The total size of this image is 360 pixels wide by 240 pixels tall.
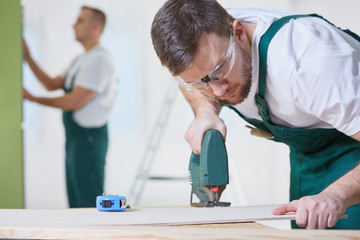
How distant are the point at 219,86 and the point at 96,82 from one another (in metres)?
2.99

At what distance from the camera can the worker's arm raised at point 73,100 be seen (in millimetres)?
4352

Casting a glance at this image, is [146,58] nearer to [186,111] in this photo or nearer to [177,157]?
[186,111]

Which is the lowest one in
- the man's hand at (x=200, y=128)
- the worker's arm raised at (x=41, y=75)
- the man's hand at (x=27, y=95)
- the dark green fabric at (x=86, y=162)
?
the dark green fabric at (x=86, y=162)

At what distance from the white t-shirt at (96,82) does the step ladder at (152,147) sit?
47cm

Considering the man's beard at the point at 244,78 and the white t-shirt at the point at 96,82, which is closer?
the man's beard at the point at 244,78

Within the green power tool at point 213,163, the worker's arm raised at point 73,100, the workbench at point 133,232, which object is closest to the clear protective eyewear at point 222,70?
the green power tool at point 213,163

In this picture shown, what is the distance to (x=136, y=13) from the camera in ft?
14.8

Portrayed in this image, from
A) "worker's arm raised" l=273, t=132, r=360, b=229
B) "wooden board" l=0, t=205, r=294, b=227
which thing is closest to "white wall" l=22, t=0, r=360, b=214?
"wooden board" l=0, t=205, r=294, b=227

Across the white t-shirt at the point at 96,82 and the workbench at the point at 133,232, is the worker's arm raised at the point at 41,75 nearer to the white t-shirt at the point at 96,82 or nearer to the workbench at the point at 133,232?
the white t-shirt at the point at 96,82

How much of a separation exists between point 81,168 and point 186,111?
3.56 feet

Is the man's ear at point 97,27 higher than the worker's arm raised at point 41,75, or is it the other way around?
the man's ear at point 97,27

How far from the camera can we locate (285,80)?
1.45 m

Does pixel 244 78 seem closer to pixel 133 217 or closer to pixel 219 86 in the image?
pixel 219 86

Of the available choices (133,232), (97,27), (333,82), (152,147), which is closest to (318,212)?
(333,82)
